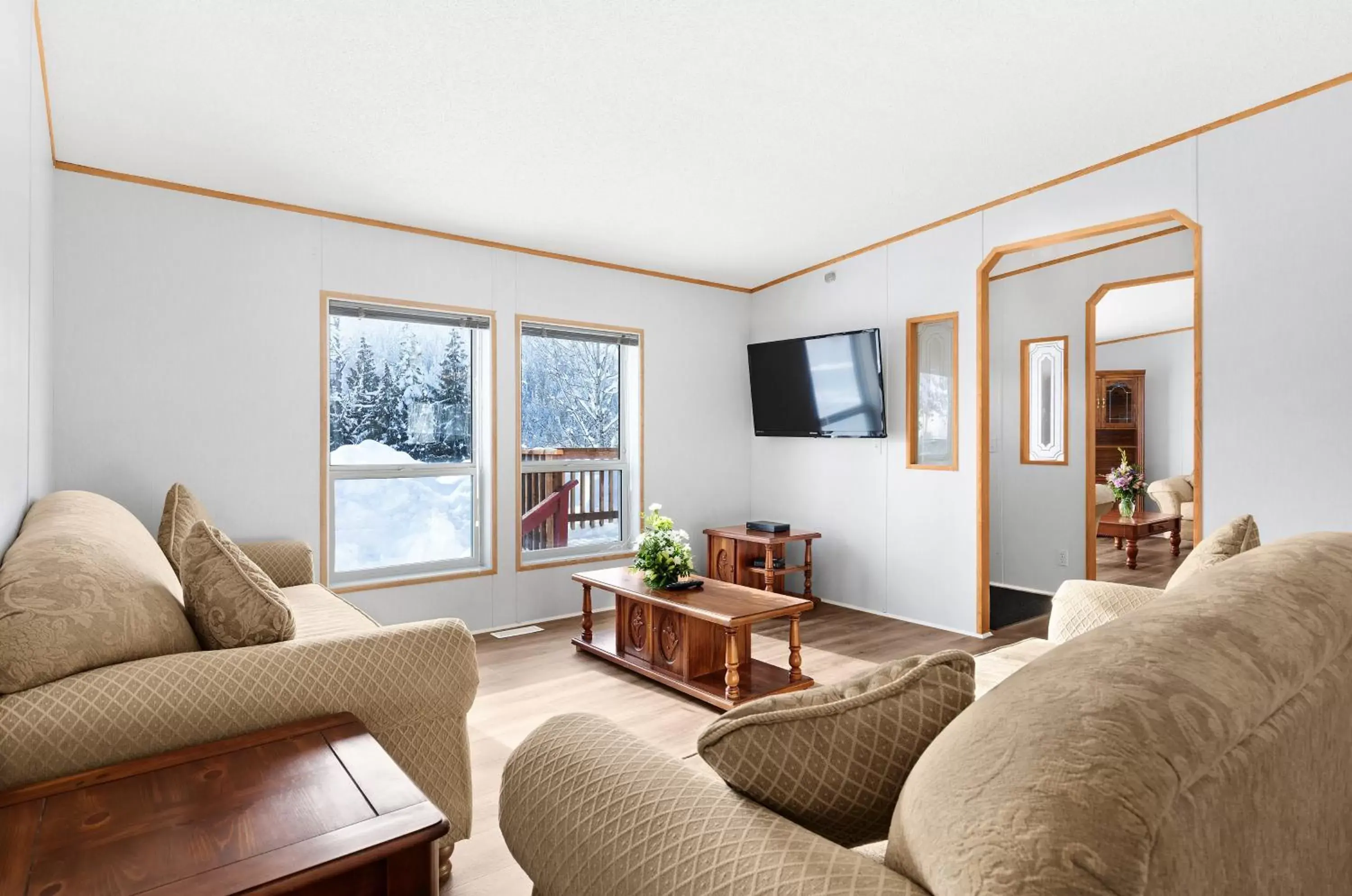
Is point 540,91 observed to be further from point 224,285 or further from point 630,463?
point 630,463

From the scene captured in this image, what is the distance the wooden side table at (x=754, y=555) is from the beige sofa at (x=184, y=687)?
327cm

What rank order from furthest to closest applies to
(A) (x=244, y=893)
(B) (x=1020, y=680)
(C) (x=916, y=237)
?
(C) (x=916, y=237)
(A) (x=244, y=893)
(B) (x=1020, y=680)

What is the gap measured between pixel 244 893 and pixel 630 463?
443 centimetres

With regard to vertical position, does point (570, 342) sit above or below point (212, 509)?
above

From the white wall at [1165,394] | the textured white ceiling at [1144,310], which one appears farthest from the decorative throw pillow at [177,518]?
the white wall at [1165,394]

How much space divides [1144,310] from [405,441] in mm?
7191

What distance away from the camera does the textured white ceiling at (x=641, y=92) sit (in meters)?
2.49

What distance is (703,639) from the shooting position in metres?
3.57

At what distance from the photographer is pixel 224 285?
148 inches

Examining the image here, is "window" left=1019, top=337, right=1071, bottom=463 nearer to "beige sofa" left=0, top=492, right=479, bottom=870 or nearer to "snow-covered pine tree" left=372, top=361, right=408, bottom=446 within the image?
"snow-covered pine tree" left=372, top=361, right=408, bottom=446

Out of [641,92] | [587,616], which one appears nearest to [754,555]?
[587,616]

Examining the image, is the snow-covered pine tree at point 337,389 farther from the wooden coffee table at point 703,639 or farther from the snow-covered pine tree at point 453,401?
the wooden coffee table at point 703,639

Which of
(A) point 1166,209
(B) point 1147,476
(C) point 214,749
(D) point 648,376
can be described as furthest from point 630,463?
(B) point 1147,476

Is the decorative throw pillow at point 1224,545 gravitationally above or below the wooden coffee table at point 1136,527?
above
